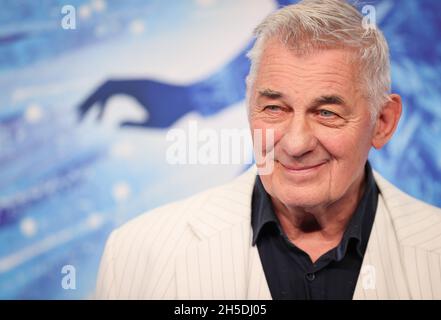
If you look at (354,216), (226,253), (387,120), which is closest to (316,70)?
(387,120)

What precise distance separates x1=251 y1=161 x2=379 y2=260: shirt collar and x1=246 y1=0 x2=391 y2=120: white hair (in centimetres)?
26

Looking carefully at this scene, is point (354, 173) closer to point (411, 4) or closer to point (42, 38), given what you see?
point (411, 4)

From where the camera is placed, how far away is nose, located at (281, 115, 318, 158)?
1.34 metres

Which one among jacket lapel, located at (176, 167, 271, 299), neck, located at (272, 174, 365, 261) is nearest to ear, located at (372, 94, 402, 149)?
neck, located at (272, 174, 365, 261)

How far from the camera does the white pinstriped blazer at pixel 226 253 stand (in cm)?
141

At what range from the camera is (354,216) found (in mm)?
1470

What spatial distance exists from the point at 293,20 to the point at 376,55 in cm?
23

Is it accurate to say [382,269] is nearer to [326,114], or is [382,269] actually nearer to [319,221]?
[319,221]

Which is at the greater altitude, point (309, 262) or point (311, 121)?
point (311, 121)

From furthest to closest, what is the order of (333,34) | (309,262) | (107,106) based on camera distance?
1. (107,106)
2. (309,262)
3. (333,34)

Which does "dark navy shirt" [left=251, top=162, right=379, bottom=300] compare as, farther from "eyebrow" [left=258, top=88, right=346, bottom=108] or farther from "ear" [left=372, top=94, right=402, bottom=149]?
"eyebrow" [left=258, top=88, right=346, bottom=108]

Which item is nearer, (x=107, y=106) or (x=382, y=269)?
(x=382, y=269)

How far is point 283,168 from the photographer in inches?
55.0

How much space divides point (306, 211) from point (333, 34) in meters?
0.48
